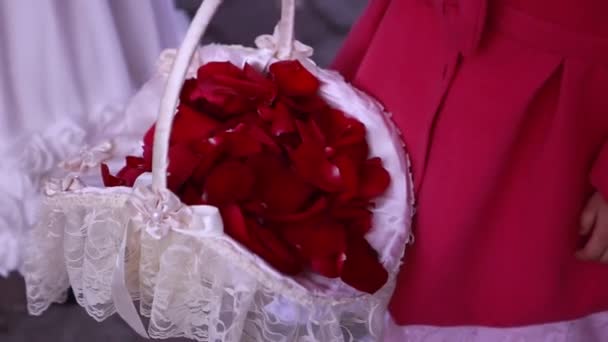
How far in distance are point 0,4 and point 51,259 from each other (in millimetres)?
339

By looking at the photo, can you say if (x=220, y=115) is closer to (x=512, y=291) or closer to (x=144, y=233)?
(x=144, y=233)

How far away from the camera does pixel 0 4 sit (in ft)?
2.53

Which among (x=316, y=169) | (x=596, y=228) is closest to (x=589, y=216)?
(x=596, y=228)

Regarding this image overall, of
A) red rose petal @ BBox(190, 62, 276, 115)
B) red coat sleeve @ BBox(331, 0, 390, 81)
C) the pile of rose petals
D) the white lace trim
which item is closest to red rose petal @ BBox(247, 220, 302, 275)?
the pile of rose petals

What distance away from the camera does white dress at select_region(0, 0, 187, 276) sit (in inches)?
31.6

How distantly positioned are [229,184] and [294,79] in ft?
0.41

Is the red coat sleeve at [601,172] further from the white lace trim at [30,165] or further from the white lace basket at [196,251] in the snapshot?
Answer: the white lace trim at [30,165]

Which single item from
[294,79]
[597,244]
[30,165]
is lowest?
[30,165]

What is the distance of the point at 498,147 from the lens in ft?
1.72

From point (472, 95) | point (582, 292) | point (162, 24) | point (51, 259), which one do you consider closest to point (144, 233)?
point (51, 259)

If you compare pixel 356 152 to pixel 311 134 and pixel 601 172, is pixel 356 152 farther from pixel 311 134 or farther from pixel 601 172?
pixel 601 172

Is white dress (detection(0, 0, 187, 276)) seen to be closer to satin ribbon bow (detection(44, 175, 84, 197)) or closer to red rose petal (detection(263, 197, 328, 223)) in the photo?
satin ribbon bow (detection(44, 175, 84, 197))

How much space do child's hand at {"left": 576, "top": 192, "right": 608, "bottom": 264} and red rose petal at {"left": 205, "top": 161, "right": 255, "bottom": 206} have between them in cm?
28

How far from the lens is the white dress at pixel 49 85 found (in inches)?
31.6
